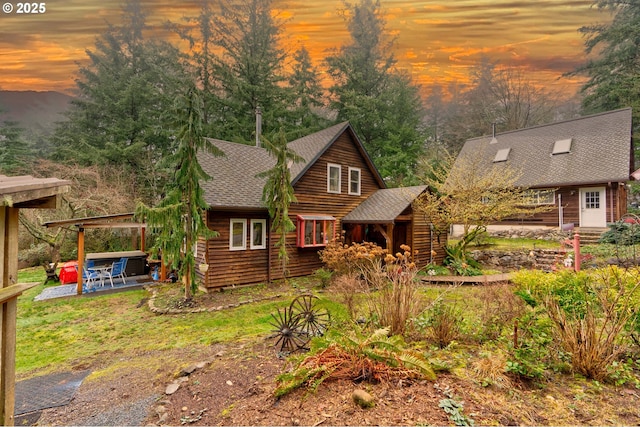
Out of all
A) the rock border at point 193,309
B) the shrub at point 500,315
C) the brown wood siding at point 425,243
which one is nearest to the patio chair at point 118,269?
the rock border at point 193,309

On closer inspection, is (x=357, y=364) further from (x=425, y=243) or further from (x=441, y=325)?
(x=425, y=243)

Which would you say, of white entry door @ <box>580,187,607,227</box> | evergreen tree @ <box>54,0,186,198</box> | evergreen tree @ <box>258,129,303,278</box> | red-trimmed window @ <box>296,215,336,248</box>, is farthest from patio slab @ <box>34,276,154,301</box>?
white entry door @ <box>580,187,607,227</box>

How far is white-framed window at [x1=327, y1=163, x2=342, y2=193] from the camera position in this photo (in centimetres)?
1296

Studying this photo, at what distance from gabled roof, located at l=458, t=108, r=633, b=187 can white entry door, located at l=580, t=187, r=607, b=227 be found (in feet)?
2.77

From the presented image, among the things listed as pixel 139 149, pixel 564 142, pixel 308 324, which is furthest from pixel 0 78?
pixel 564 142

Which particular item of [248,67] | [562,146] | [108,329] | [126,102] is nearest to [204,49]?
[248,67]

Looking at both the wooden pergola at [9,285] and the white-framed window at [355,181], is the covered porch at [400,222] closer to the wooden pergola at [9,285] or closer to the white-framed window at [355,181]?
the white-framed window at [355,181]

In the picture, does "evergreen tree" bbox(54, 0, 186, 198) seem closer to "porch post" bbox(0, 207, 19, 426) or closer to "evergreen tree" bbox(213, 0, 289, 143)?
"evergreen tree" bbox(213, 0, 289, 143)

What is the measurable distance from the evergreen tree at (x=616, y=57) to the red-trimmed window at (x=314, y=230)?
68.9 feet

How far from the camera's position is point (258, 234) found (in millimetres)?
10914

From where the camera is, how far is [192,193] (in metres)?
8.10

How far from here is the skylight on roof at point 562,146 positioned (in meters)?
17.0

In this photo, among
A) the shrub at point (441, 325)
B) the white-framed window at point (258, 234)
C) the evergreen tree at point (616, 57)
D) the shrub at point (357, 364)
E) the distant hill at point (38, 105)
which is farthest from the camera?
the evergreen tree at point (616, 57)

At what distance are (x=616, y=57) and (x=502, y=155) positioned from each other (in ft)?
33.1
